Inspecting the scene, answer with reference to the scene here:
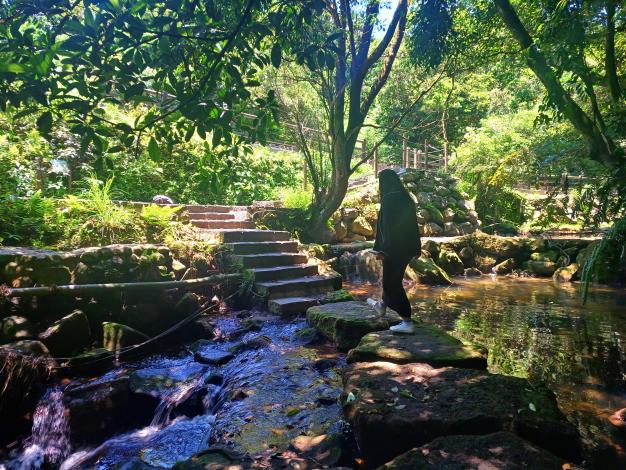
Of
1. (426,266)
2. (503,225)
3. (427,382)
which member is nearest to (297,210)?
(426,266)

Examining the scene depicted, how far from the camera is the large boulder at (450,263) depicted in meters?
12.4

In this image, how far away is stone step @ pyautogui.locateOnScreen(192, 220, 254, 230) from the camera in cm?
907

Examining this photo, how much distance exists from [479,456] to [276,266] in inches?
244

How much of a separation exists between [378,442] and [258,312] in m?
4.40

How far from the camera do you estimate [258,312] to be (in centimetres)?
675

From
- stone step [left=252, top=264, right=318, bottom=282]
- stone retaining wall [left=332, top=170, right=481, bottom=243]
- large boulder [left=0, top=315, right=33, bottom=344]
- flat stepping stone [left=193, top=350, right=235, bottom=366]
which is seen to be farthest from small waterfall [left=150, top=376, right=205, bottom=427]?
stone retaining wall [left=332, top=170, right=481, bottom=243]

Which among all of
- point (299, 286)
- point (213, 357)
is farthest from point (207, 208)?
point (213, 357)

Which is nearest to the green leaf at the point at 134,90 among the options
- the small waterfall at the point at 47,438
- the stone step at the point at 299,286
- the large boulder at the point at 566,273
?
the small waterfall at the point at 47,438

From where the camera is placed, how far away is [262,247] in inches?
328

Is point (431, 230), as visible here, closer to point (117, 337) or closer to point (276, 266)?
point (276, 266)

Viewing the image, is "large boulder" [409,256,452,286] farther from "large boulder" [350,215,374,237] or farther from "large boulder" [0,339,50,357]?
"large boulder" [0,339,50,357]

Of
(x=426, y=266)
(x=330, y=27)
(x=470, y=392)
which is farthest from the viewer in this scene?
(x=426, y=266)

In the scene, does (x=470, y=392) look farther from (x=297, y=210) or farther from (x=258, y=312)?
(x=297, y=210)

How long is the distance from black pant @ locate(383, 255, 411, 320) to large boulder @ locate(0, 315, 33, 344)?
4.21 meters
